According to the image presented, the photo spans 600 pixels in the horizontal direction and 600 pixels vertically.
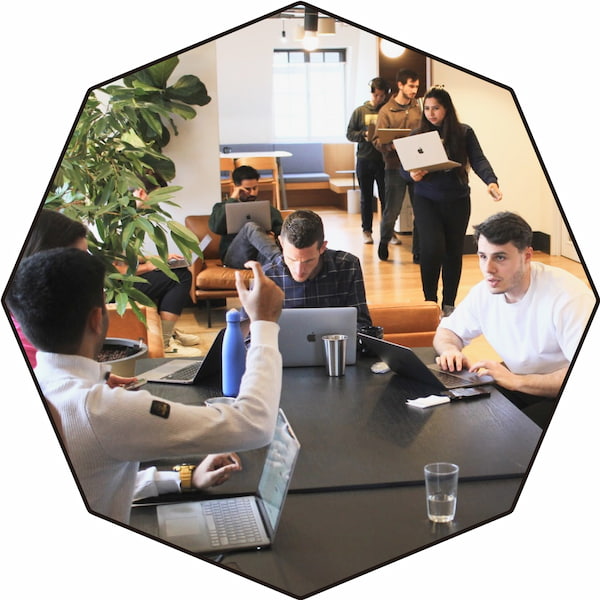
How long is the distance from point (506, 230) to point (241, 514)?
949mm

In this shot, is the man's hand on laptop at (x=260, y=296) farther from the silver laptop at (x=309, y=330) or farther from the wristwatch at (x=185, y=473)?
the wristwatch at (x=185, y=473)

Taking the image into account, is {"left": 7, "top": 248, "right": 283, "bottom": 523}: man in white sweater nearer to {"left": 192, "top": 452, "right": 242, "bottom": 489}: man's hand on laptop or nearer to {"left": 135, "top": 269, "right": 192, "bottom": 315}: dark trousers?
{"left": 192, "top": 452, "right": 242, "bottom": 489}: man's hand on laptop

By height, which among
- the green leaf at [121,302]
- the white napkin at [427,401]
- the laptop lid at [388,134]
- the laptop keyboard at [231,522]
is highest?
the laptop lid at [388,134]

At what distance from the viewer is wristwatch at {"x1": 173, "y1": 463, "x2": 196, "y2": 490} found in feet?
7.97

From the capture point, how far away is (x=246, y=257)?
2.39m

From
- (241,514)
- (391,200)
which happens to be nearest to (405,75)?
(391,200)

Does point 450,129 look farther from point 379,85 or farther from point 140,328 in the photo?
point 140,328

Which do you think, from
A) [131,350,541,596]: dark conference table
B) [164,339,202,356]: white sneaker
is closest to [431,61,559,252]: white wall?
[131,350,541,596]: dark conference table

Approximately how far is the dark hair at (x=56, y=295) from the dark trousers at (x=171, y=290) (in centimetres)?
17

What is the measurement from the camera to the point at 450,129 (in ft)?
8.12

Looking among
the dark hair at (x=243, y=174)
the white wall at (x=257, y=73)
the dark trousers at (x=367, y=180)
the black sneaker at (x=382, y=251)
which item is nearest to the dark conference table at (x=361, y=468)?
the black sneaker at (x=382, y=251)

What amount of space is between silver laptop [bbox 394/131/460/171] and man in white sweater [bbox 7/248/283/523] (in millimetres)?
458

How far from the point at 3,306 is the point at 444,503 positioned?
1.16 meters

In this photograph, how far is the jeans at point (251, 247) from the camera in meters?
2.37
